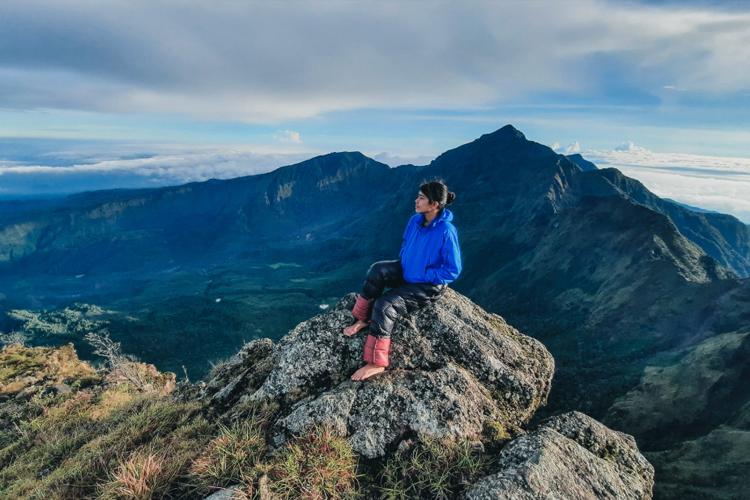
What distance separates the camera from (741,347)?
48.9 metres

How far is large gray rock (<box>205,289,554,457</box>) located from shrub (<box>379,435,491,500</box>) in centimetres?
22

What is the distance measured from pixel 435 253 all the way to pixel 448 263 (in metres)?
0.29

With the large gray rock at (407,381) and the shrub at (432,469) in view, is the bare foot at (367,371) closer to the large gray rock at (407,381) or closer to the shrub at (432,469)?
the large gray rock at (407,381)

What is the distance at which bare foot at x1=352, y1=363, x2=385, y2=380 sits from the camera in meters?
5.50

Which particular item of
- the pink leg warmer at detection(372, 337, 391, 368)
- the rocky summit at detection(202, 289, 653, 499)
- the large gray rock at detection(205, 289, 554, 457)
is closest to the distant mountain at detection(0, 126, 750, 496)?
the rocky summit at detection(202, 289, 653, 499)

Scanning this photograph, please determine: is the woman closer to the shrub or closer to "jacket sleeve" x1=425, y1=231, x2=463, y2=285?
"jacket sleeve" x1=425, y1=231, x2=463, y2=285

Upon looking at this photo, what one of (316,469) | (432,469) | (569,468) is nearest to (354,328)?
(316,469)

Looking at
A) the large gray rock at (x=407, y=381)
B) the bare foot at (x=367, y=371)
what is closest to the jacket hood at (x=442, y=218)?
the large gray rock at (x=407, y=381)

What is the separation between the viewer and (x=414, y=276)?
20.4ft

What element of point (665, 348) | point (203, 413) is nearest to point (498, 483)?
point (203, 413)

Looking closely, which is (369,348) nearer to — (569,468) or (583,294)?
(569,468)

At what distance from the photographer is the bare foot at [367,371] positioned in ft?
18.0

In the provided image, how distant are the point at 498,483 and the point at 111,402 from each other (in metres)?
8.76

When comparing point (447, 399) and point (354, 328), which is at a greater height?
point (354, 328)
